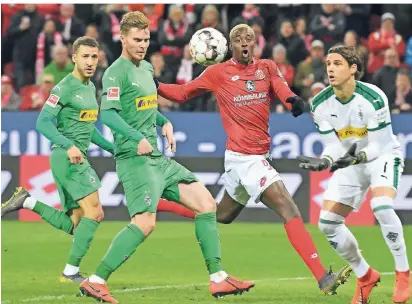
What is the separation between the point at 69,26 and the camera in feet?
66.6

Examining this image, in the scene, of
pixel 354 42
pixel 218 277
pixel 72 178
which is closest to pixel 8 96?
pixel 354 42

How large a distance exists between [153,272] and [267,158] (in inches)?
89.2

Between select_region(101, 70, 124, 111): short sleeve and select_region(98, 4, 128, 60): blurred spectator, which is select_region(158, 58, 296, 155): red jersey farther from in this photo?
select_region(98, 4, 128, 60): blurred spectator

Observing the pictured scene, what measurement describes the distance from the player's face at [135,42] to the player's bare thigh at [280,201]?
1.60 meters

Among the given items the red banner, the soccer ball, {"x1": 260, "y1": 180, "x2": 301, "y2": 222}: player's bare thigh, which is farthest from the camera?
the red banner

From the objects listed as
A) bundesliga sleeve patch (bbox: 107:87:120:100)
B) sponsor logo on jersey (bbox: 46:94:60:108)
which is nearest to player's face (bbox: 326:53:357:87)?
bundesliga sleeve patch (bbox: 107:87:120:100)

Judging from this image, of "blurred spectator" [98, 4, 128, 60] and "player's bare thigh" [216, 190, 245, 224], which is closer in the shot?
"player's bare thigh" [216, 190, 245, 224]

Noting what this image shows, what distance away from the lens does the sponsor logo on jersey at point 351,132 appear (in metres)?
10.1

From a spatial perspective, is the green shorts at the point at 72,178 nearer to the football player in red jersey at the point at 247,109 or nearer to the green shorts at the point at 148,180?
the football player in red jersey at the point at 247,109

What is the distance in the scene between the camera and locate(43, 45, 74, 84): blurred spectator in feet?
62.7

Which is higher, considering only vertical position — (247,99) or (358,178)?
(247,99)

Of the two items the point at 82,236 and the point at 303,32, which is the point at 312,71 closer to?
the point at 303,32

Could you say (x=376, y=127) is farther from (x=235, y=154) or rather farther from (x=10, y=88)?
(x=10, y=88)

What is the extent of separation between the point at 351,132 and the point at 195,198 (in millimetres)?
1440
